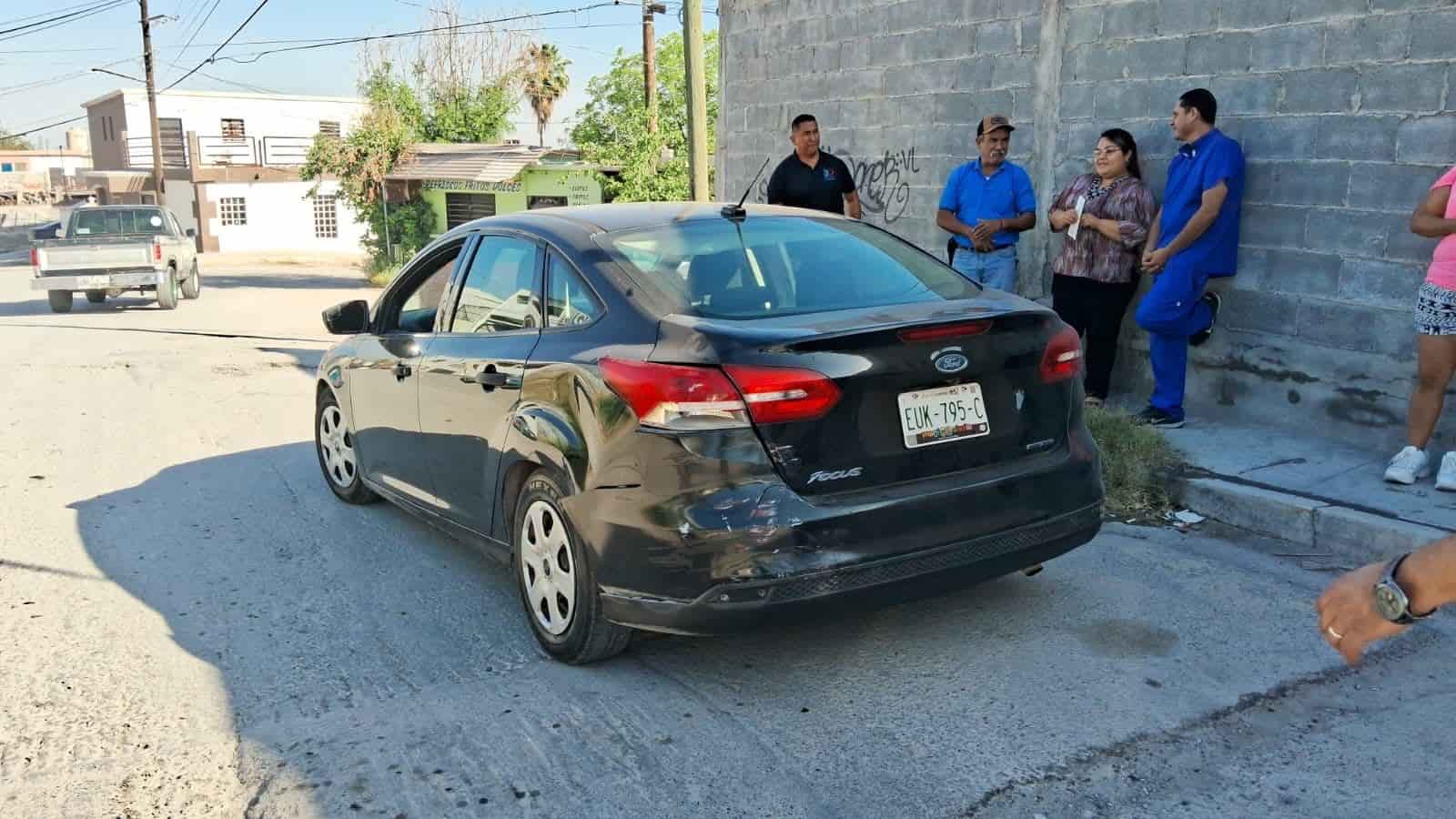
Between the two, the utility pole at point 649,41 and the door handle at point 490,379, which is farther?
the utility pole at point 649,41

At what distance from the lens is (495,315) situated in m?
4.72

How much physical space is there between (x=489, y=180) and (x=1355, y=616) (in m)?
25.6

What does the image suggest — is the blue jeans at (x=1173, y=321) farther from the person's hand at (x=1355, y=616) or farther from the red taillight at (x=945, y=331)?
the person's hand at (x=1355, y=616)

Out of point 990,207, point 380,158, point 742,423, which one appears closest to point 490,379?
point 742,423

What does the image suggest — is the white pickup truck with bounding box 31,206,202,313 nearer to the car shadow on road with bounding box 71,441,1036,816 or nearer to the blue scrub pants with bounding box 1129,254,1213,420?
the car shadow on road with bounding box 71,441,1036,816

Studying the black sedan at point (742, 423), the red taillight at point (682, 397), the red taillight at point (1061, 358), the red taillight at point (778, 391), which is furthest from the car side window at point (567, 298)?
the red taillight at point (1061, 358)

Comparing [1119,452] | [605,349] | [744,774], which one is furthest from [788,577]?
[1119,452]

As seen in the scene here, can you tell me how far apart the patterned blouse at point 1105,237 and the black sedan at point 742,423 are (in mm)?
2917

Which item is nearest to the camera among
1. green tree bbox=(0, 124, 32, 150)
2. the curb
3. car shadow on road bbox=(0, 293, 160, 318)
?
the curb

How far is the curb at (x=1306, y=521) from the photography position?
502 cm

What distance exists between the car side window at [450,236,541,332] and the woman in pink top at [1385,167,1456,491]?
4091 mm

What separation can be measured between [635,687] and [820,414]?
3.71 ft

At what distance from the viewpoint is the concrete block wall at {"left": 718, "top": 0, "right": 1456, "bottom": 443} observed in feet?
20.2

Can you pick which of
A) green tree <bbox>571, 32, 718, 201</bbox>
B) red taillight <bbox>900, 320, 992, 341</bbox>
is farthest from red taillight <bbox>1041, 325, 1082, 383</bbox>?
green tree <bbox>571, 32, 718, 201</bbox>
